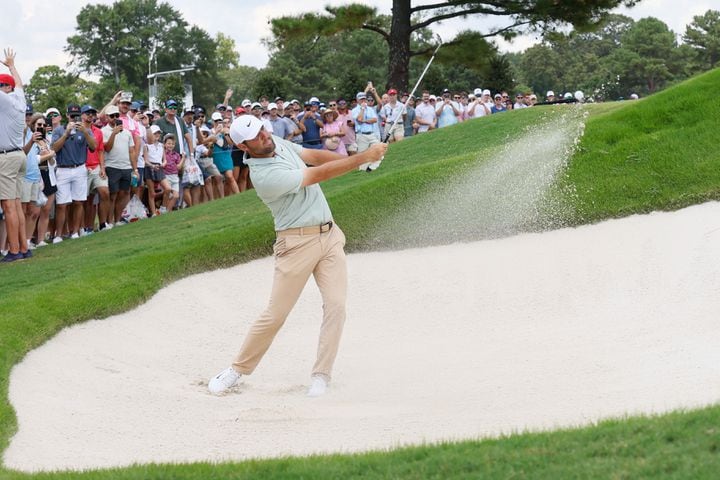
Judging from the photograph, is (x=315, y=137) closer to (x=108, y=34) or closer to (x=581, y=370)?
(x=581, y=370)

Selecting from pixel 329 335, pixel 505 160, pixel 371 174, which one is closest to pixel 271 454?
pixel 329 335

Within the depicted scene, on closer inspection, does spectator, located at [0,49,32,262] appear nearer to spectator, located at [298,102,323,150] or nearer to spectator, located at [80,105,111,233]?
spectator, located at [80,105,111,233]

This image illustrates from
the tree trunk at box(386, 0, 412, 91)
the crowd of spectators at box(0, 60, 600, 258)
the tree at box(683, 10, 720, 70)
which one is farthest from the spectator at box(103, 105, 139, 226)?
the tree at box(683, 10, 720, 70)

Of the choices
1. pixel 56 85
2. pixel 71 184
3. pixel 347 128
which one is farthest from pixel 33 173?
pixel 56 85

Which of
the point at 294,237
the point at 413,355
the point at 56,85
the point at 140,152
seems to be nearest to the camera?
the point at 294,237

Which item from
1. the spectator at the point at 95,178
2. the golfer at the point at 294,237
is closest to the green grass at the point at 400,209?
the spectator at the point at 95,178

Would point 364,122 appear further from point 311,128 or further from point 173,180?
point 173,180

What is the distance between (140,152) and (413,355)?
1061cm

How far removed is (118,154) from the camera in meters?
18.2

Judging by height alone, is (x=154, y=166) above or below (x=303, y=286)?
above

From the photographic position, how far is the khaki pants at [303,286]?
8.50 m

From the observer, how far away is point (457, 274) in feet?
38.9

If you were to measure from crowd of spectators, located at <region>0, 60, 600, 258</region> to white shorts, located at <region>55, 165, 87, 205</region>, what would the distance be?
2cm

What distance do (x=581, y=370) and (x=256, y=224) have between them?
6.15m
